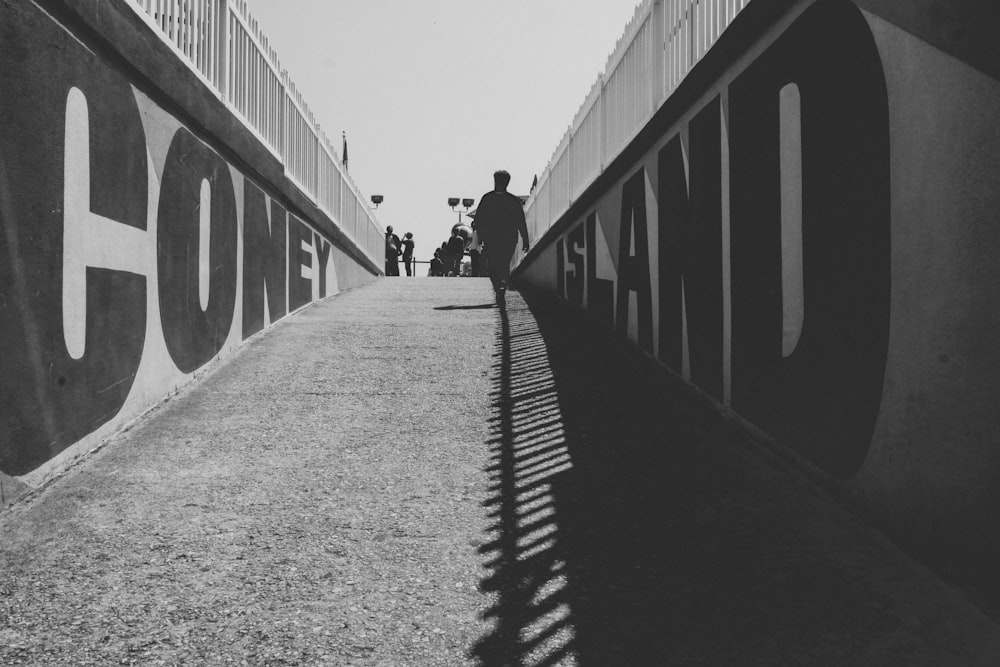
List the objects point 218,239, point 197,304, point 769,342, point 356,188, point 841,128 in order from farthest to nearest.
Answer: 1. point 356,188
2. point 218,239
3. point 197,304
4. point 769,342
5. point 841,128

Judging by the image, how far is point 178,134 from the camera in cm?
587

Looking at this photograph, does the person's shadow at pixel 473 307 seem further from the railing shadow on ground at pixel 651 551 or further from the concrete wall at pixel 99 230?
the railing shadow on ground at pixel 651 551

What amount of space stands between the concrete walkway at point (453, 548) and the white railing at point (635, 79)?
A: 2.54 meters

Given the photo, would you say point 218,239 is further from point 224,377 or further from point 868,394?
point 868,394

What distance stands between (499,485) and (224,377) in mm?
2997

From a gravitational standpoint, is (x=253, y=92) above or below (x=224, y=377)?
above

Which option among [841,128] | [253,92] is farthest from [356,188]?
[841,128]

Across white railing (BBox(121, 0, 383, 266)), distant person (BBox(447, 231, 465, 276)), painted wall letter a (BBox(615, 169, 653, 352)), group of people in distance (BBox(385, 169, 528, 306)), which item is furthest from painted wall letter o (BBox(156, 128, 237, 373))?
distant person (BBox(447, 231, 465, 276))

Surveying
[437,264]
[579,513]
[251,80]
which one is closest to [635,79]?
[251,80]

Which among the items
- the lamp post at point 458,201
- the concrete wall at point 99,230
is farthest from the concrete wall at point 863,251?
the lamp post at point 458,201

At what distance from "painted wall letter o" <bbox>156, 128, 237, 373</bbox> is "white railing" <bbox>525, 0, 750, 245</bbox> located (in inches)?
142

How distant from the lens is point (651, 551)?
3.61m

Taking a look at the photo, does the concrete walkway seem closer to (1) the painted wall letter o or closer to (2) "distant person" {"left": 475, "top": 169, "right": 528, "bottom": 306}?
(1) the painted wall letter o

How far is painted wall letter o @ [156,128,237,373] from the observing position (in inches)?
225
